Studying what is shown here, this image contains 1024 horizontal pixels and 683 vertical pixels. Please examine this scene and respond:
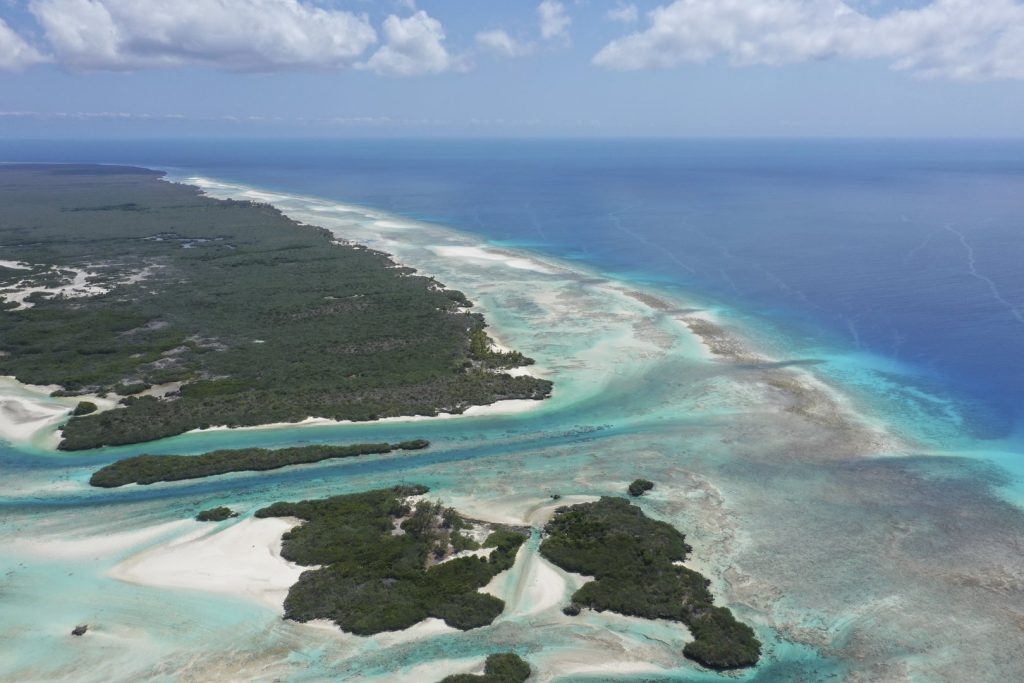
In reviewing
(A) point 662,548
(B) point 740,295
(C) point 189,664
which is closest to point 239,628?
(C) point 189,664

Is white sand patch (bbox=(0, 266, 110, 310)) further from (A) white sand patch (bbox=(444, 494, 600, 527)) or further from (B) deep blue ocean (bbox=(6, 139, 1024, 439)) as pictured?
(A) white sand patch (bbox=(444, 494, 600, 527))

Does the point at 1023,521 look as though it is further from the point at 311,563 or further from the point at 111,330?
the point at 111,330

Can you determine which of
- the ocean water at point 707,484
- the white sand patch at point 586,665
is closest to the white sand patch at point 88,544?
the ocean water at point 707,484

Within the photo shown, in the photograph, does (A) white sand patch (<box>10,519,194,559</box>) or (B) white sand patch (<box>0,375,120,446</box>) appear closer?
(A) white sand patch (<box>10,519,194,559</box>)

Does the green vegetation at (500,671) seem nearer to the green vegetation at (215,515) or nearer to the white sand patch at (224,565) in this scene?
the white sand patch at (224,565)

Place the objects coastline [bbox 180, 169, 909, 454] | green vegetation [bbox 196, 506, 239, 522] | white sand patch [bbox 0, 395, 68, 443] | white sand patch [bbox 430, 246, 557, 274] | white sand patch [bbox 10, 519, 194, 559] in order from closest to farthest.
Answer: white sand patch [bbox 10, 519, 194, 559], green vegetation [bbox 196, 506, 239, 522], white sand patch [bbox 0, 395, 68, 443], coastline [bbox 180, 169, 909, 454], white sand patch [bbox 430, 246, 557, 274]

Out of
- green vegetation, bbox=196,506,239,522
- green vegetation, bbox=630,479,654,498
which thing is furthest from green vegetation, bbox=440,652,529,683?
green vegetation, bbox=196,506,239,522

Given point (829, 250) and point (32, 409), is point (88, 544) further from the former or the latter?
point (829, 250)
